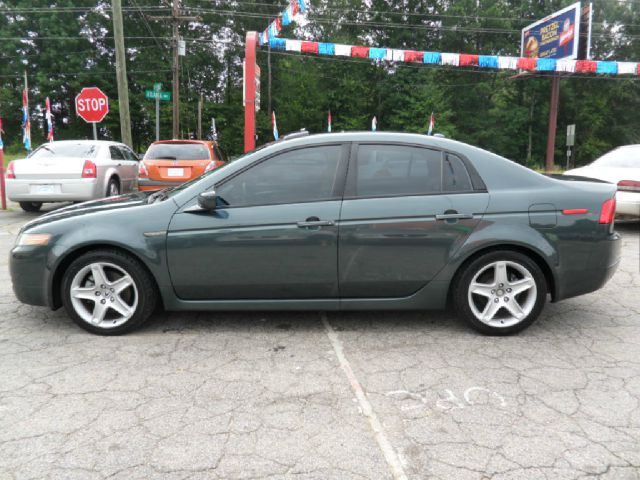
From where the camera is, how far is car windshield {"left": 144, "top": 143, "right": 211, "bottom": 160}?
30.3 feet

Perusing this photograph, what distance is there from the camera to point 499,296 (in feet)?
11.7

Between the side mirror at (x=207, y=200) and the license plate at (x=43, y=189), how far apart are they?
6689 millimetres

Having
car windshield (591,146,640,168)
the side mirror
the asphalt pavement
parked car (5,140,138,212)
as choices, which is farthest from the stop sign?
car windshield (591,146,640,168)

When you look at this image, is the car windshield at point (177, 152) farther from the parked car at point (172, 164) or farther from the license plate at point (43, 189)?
the license plate at point (43, 189)

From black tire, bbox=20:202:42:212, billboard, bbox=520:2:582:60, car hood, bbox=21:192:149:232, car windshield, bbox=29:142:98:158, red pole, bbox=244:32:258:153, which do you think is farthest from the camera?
billboard, bbox=520:2:582:60

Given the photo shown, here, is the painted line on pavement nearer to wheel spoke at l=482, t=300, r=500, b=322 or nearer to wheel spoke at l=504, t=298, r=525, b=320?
wheel spoke at l=482, t=300, r=500, b=322

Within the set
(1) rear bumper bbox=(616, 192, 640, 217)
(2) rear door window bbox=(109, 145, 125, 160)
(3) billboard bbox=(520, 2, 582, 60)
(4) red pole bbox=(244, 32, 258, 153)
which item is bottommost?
(1) rear bumper bbox=(616, 192, 640, 217)

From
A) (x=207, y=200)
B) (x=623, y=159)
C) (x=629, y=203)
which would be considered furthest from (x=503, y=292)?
(x=623, y=159)

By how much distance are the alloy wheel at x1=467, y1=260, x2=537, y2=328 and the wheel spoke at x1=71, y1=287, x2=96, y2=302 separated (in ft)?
9.07

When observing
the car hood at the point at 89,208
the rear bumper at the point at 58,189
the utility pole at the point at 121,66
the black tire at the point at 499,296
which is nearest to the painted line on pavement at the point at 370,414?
the black tire at the point at 499,296

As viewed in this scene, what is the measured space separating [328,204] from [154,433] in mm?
1853

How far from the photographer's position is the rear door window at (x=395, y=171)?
3.54m

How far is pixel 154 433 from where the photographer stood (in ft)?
7.74

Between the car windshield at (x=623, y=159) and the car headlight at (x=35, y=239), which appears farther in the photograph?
the car windshield at (x=623, y=159)
